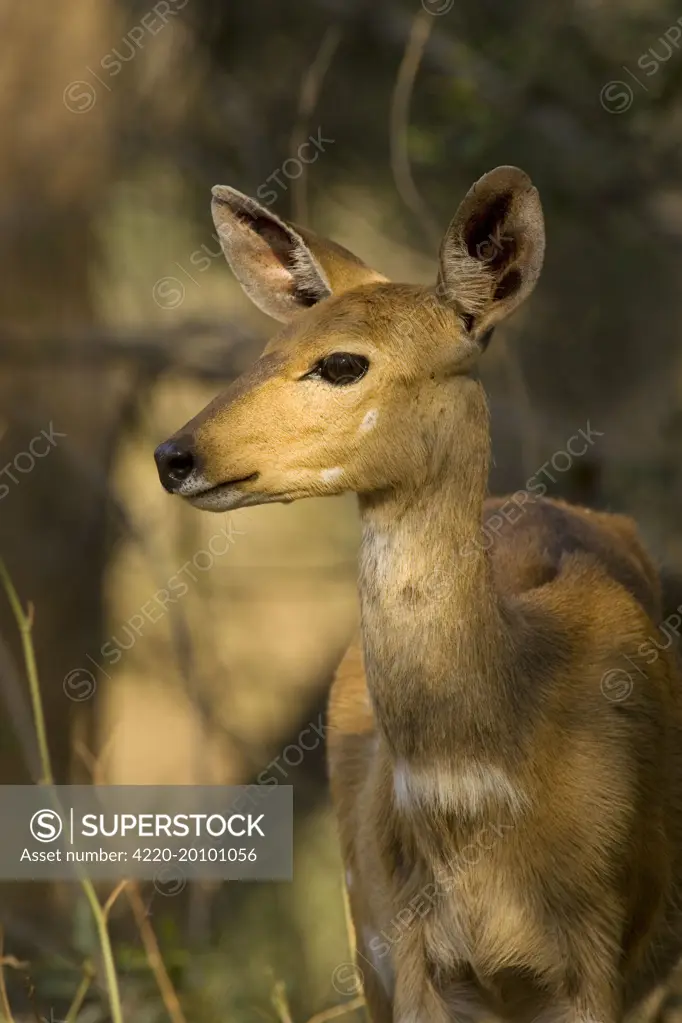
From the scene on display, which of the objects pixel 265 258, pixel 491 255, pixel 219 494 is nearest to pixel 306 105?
pixel 265 258

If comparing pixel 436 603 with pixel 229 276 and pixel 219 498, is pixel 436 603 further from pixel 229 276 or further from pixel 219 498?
pixel 229 276

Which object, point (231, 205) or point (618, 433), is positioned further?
point (618, 433)

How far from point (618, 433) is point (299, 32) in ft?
8.69

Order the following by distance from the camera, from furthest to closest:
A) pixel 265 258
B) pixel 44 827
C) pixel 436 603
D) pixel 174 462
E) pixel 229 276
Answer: pixel 229 276, pixel 44 827, pixel 265 258, pixel 436 603, pixel 174 462

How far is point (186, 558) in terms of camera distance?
852 cm

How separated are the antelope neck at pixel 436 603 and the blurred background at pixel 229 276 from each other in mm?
3039

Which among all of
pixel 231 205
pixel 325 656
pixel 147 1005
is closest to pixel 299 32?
pixel 325 656

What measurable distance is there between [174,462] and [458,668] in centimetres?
78

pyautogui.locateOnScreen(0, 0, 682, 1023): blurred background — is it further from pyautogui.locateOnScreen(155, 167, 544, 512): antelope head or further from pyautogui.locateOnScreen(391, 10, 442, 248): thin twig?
pyautogui.locateOnScreen(155, 167, 544, 512): antelope head

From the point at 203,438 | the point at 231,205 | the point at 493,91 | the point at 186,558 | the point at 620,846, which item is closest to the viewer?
the point at 203,438

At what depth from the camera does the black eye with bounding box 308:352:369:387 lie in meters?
3.57

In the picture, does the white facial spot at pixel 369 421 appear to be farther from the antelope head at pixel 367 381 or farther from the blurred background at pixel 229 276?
the blurred background at pixel 229 276

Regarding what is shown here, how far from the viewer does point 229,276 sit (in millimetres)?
9492

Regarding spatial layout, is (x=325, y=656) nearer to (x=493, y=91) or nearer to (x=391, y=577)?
(x=493, y=91)
